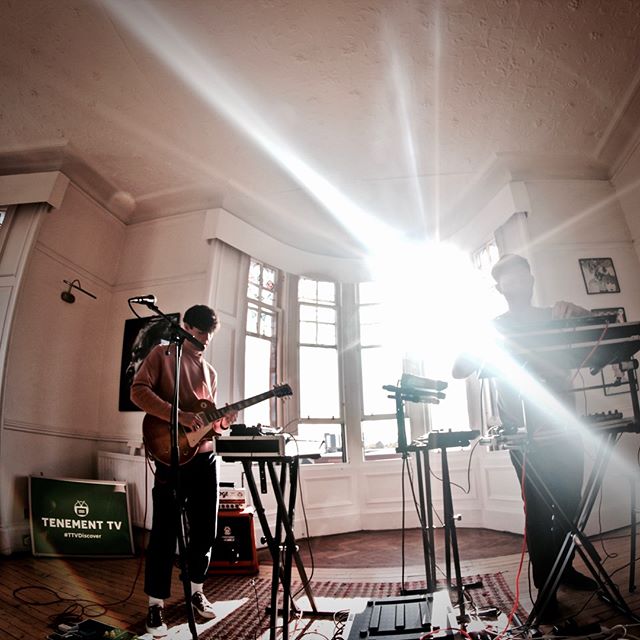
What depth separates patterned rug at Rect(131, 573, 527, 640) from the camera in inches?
71.3

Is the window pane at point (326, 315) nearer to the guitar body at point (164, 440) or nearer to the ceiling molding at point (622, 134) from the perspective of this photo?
the guitar body at point (164, 440)

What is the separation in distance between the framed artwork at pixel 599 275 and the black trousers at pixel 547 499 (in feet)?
7.92

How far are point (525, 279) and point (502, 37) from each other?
5.95 ft

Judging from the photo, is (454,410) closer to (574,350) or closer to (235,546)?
(235,546)

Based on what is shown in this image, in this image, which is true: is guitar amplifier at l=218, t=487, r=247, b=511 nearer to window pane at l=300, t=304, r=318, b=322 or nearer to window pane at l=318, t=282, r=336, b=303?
window pane at l=300, t=304, r=318, b=322

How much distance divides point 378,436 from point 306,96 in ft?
12.0

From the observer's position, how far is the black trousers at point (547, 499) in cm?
176

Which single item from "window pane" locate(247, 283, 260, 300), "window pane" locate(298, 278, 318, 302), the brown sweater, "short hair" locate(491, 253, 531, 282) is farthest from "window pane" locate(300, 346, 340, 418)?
"short hair" locate(491, 253, 531, 282)

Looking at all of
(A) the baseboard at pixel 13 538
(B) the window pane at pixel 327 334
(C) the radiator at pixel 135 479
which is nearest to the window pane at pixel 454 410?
(B) the window pane at pixel 327 334

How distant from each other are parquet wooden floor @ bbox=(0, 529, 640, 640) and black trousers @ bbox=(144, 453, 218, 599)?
0.93 feet

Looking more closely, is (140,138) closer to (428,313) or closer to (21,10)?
(21,10)

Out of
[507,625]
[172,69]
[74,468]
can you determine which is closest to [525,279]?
[507,625]

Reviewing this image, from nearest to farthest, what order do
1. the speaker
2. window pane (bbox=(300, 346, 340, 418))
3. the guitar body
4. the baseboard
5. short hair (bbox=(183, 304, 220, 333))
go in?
the guitar body
short hair (bbox=(183, 304, 220, 333))
the speaker
the baseboard
window pane (bbox=(300, 346, 340, 418))

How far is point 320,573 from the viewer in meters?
2.75
